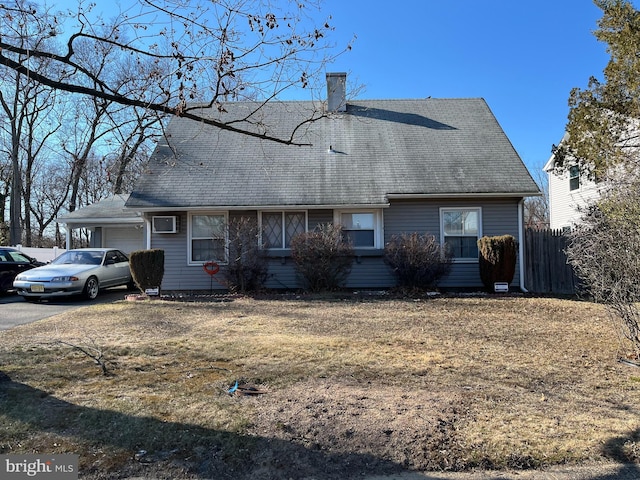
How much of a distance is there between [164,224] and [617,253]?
36.2ft

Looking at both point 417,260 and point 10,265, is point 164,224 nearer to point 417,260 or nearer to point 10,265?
point 10,265

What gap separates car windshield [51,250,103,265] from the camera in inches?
508

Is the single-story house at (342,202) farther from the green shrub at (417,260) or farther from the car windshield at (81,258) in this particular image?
the car windshield at (81,258)

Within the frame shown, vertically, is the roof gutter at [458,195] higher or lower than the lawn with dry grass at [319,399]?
higher

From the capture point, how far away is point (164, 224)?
1260 cm

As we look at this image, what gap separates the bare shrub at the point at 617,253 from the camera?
16.1ft

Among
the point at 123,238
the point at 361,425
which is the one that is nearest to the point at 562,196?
the point at 123,238

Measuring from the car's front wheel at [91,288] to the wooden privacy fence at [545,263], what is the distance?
→ 1244cm

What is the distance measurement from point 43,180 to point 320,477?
41925 millimetres

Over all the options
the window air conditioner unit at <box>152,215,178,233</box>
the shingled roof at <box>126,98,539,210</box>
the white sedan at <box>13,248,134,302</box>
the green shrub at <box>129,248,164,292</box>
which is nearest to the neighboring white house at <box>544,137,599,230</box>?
the shingled roof at <box>126,98,539,210</box>

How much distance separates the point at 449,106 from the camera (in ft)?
54.5

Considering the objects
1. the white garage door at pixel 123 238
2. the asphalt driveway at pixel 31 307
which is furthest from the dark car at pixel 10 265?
the white garage door at pixel 123 238

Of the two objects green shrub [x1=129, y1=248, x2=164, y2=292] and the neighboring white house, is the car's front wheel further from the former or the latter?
the neighboring white house

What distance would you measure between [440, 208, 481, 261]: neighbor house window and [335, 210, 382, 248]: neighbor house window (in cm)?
199
